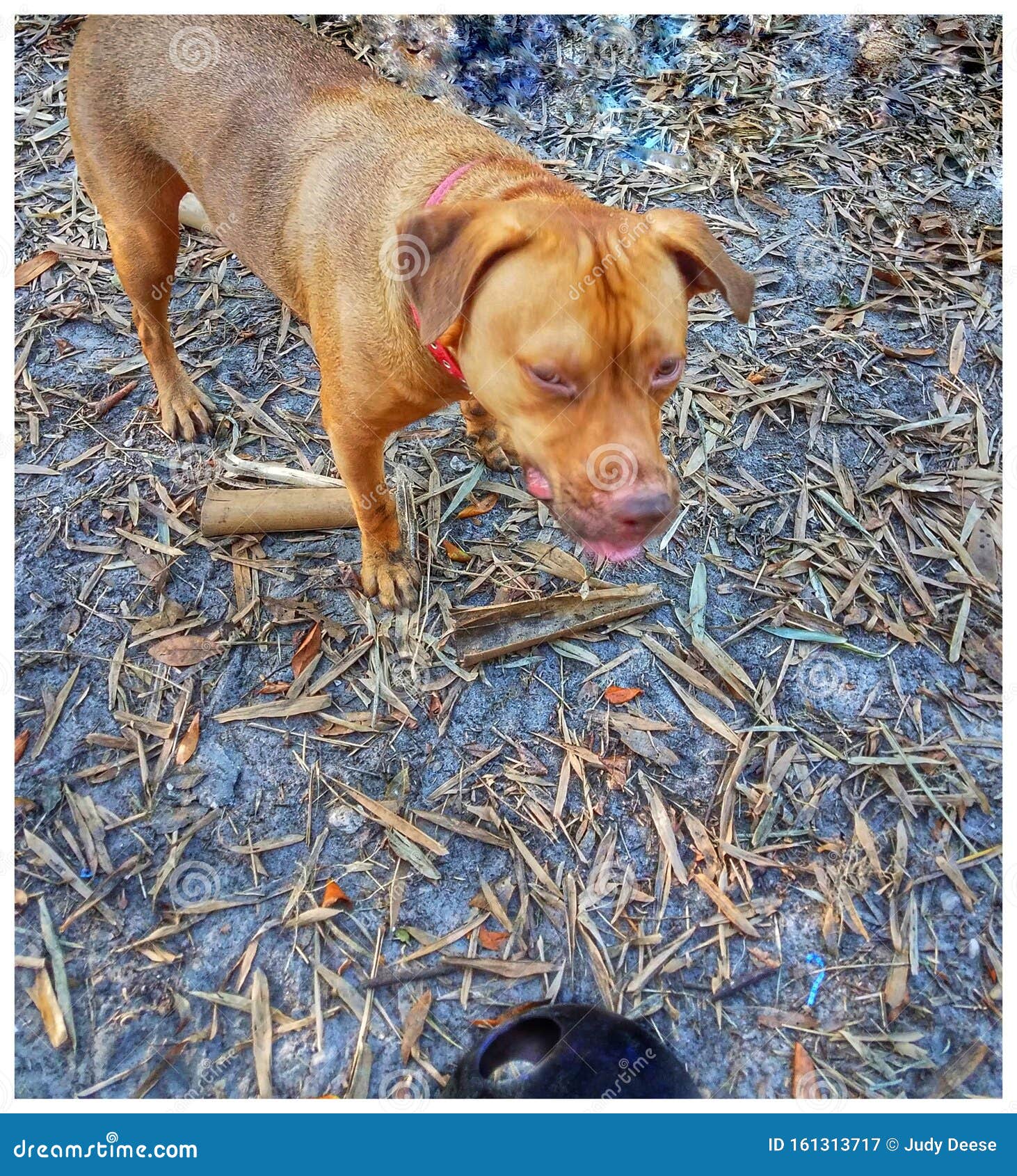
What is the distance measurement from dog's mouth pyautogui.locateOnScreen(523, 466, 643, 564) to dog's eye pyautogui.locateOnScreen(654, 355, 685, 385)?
450 millimetres

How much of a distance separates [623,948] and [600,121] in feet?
15.5

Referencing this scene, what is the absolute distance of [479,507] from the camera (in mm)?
3814

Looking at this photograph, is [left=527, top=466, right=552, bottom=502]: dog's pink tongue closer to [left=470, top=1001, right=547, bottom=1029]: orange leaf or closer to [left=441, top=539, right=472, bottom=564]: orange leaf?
[left=441, top=539, right=472, bottom=564]: orange leaf

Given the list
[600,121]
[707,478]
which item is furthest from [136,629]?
[600,121]

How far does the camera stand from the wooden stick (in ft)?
11.9

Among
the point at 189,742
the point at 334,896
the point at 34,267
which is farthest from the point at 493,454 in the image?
the point at 34,267

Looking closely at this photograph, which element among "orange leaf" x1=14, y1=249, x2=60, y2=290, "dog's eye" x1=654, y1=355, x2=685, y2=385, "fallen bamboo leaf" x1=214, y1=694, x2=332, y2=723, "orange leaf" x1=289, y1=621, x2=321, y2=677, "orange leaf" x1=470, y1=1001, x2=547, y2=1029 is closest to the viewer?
"dog's eye" x1=654, y1=355, x2=685, y2=385

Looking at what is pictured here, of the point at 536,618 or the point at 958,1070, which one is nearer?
the point at 958,1070

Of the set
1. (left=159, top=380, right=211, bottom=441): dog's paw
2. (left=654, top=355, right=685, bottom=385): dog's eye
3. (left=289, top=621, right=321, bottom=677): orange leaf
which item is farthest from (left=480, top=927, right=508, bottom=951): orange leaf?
(left=159, top=380, right=211, bottom=441): dog's paw

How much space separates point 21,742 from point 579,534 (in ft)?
7.69

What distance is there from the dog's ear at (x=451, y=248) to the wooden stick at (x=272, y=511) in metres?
1.43

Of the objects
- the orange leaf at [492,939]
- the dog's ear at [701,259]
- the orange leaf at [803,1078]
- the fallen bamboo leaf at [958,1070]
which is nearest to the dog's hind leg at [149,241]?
the dog's ear at [701,259]

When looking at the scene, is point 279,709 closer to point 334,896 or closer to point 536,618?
point 334,896

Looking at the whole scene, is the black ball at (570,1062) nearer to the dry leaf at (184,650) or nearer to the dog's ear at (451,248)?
the dry leaf at (184,650)
